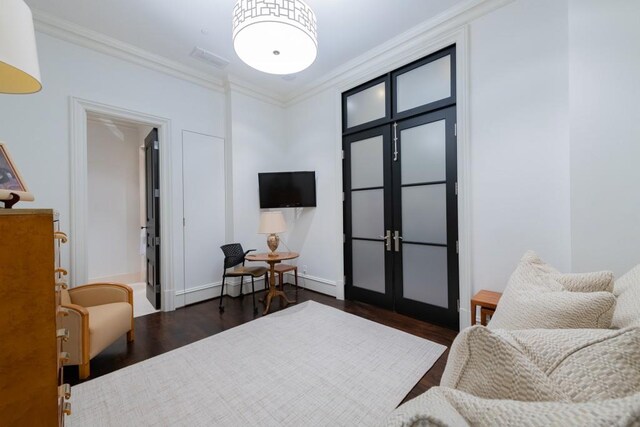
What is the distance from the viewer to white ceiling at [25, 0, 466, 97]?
245 centimetres

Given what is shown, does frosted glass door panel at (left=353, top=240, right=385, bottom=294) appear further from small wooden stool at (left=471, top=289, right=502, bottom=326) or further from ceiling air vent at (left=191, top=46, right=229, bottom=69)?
ceiling air vent at (left=191, top=46, right=229, bottom=69)

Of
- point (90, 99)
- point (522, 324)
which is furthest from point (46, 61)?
point (522, 324)

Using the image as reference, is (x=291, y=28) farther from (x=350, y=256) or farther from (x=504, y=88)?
(x=350, y=256)

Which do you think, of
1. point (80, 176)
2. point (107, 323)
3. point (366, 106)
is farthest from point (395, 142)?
point (80, 176)

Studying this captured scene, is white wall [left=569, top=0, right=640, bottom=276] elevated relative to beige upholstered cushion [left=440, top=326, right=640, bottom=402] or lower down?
elevated

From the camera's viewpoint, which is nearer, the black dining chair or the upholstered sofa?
the upholstered sofa

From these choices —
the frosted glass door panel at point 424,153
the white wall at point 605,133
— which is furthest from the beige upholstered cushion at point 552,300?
the frosted glass door panel at point 424,153

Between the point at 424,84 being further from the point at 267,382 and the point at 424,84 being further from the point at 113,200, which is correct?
the point at 113,200

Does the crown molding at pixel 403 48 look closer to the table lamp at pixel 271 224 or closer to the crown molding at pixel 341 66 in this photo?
the crown molding at pixel 341 66

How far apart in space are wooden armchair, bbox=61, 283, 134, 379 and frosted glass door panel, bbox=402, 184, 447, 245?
9.80ft

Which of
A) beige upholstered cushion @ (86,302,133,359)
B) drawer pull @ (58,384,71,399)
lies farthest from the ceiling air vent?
drawer pull @ (58,384,71,399)

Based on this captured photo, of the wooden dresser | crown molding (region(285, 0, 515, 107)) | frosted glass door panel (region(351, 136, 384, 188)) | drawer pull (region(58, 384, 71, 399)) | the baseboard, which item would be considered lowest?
the baseboard

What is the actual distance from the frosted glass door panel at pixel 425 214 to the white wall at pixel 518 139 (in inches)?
12.1

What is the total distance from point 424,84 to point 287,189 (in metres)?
2.28
